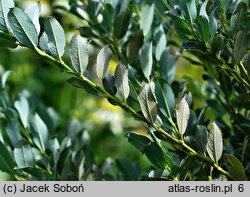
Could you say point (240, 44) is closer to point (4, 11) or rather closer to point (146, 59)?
point (146, 59)

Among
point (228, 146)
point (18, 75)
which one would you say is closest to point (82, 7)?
point (228, 146)

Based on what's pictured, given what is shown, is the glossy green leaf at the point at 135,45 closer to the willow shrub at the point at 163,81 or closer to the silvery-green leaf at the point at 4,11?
the willow shrub at the point at 163,81

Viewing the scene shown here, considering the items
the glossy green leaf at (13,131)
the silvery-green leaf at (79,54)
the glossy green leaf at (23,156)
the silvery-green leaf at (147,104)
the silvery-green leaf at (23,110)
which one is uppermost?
the silvery-green leaf at (79,54)

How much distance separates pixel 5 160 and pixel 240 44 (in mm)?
414

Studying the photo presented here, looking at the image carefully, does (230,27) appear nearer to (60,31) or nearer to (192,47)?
(192,47)

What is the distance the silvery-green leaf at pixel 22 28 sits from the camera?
29.1 inches

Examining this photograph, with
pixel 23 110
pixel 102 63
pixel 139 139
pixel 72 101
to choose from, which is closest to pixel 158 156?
pixel 139 139

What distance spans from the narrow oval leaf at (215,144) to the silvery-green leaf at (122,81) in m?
0.13

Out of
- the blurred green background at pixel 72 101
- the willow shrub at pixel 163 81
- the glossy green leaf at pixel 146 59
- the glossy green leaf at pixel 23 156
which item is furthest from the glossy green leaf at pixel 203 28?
the blurred green background at pixel 72 101

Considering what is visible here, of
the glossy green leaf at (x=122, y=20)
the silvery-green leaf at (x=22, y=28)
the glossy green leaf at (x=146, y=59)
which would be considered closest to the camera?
the silvery-green leaf at (x=22, y=28)

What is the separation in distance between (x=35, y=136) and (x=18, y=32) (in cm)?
33

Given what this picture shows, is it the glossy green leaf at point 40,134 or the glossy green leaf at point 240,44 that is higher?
the glossy green leaf at point 240,44

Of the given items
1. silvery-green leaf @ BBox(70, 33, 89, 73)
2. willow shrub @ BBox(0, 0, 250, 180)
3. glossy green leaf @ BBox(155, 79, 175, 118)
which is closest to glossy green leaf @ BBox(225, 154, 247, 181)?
willow shrub @ BBox(0, 0, 250, 180)

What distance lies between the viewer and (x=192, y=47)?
2.53ft
